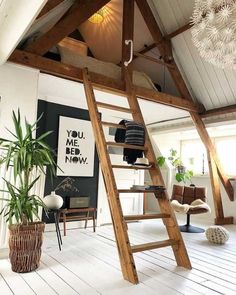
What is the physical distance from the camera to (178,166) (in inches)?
243

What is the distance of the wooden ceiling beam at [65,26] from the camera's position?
3193 mm

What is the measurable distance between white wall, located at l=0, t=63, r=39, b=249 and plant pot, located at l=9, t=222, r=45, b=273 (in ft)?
1.52

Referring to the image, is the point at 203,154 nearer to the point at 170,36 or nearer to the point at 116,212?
the point at 170,36

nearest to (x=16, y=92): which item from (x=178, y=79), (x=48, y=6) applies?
(x=48, y=6)

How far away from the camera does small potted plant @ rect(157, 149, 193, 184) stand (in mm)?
5891

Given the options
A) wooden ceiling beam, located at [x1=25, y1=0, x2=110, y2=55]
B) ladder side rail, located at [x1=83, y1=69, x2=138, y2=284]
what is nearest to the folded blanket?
ladder side rail, located at [x1=83, y1=69, x2=138, y2=284]

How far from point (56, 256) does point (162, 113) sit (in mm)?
3464

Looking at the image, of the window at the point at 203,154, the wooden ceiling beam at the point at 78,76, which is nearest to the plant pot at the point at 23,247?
the wooden ceiling beam at the point at 78,76

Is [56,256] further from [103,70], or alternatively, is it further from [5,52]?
[103,70]

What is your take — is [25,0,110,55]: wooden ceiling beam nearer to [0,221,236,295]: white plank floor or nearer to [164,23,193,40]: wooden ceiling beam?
[164,23,193,40]: wooden ceiling beam

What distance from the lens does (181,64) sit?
4.86 metres

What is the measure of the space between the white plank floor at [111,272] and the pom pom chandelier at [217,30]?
1950mm

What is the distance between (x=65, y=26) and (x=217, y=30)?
2016 mm

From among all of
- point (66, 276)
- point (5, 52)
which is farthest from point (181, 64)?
point (66, 276)
